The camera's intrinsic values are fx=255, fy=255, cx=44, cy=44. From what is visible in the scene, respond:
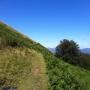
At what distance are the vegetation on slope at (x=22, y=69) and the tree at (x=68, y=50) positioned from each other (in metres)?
30.5

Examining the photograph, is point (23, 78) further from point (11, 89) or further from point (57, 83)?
point (11, 89)

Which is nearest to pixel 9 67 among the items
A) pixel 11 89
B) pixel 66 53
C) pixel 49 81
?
pixel 49 81

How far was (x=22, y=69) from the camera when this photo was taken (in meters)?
25.9

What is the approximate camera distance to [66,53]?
212 feet

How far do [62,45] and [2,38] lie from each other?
3201 cm

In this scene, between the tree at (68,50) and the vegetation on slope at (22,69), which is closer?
the vegetation on slope at (22,69)

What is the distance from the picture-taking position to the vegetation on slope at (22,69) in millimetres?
21328

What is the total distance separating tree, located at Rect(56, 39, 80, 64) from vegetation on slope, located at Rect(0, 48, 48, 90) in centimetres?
3046

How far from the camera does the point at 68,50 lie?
65.6 meters

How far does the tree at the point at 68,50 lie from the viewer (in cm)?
6369

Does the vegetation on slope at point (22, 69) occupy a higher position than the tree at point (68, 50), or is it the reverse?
the tree at point (68, 50)

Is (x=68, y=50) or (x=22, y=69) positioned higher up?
(x=68, y=50)

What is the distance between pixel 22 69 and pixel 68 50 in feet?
133

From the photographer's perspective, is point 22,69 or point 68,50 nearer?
point 22,69
